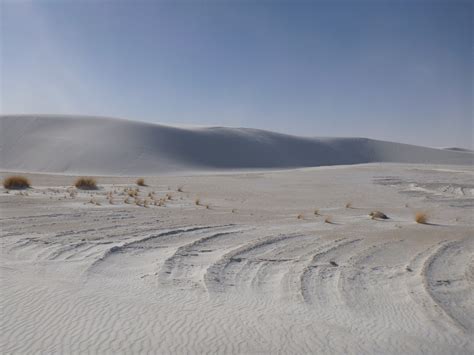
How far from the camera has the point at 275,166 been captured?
65.5 meters

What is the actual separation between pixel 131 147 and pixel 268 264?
48.9m

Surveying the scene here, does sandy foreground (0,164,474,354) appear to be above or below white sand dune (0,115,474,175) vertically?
below

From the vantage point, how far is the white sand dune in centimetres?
4847

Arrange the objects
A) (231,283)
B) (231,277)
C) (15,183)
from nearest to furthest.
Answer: (231,283) → (231,277) → (15,183)

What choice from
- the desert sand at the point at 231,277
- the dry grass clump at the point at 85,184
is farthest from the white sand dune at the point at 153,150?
the desert sand at the point at 231,277

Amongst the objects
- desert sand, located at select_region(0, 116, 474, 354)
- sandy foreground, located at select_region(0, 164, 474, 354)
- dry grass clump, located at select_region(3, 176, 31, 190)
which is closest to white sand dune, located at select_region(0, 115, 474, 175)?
dry grass clump, located at select_region(3, 176, 31, 190)

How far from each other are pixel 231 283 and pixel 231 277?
0.97 feet

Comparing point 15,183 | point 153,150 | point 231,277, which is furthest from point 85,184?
point 153,150

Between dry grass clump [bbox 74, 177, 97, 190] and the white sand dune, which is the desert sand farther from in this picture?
the white sand dune

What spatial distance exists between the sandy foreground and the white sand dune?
3346 centimetres

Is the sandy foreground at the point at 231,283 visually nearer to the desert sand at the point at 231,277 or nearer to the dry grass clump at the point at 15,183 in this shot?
the desert sand at the point at 231,277

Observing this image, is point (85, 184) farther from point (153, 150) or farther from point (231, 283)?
point (153, 150)

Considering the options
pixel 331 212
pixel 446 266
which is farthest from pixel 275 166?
pixel 446 266

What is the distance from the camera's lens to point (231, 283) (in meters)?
7.15
